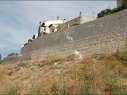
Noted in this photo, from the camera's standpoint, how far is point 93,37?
20.2 m

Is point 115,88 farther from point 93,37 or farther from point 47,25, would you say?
point 47,25

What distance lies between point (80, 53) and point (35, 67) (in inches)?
118

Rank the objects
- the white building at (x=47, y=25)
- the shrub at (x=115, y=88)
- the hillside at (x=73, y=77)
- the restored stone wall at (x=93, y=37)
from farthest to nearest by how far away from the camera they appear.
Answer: the white building at (x=47, y=25), the restored stone wall at (x=93, y=37), the hillside at (x=73, y=77), the shrub at (x=115, y=88)

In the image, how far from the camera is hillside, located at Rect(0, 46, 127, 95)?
1164 cm

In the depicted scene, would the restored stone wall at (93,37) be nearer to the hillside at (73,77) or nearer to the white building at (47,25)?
the hillside at (73,77)

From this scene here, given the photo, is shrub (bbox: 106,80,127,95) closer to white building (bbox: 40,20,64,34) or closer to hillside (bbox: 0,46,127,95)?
hillside (bbox: 0,46,127,95)

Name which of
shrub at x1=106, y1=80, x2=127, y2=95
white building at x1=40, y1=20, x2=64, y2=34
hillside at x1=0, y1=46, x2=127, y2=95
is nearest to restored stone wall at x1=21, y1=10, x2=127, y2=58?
hillside at x1=0, y1=46, x2=127, y2=95

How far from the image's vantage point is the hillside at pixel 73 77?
11641 mm

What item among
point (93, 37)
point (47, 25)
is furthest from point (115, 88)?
point (47, 25)

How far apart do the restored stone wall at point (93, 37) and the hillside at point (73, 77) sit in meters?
1.06

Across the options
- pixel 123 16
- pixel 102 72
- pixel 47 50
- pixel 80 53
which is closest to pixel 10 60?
pixel 47 50

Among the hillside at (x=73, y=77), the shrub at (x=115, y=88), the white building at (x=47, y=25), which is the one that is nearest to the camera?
the shrub at (x=115, y=88)

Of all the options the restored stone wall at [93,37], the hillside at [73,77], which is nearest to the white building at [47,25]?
the restored stone wall at [93,37]

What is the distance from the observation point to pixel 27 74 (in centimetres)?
1820
